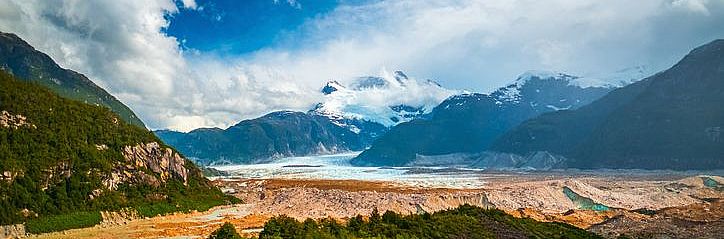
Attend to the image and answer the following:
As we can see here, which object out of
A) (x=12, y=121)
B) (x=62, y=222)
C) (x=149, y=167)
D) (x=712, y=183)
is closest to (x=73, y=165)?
(x=12, y=121)

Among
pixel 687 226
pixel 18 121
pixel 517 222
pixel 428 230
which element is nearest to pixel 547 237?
pixel 517 222

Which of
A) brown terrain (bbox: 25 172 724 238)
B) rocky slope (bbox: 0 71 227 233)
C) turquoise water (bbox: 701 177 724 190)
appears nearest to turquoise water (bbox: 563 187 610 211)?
brown terrain (bbox: 25 172 724 238)

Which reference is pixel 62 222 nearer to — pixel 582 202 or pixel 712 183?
pixel 582 202

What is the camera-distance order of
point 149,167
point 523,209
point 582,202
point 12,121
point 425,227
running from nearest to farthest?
point 425,227
point 12,121
point 523,209
point 149,167
point 582,202

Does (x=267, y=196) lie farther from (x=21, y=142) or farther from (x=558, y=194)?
(x=558, y=194)

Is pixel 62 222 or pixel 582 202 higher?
pixel 62 222

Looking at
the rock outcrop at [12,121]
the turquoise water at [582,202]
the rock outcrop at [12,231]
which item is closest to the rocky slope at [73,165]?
the rock outcrop at [12,121]
